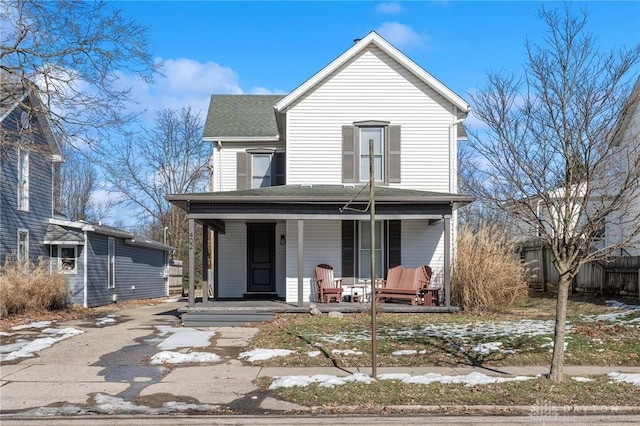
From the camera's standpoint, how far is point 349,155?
17.2 m

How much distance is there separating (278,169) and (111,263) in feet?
32.1

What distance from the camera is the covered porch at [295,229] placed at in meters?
15.0

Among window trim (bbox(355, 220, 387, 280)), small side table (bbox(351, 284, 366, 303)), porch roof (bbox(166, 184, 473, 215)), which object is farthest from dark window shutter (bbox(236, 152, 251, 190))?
small side table (bbox(351, 284, 366, 303))

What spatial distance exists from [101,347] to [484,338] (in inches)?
295

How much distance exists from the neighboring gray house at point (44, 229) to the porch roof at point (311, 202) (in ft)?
20.1

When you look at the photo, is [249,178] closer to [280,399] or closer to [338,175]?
[338,175]

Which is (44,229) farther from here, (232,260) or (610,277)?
(610,277)

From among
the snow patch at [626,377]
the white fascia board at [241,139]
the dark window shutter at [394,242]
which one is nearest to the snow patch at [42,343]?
the white fascia board at [241,139]

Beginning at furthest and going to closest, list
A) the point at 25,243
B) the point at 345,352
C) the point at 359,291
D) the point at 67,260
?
1. the point at 67,260
2. the point at 25,243
3. the point at 359,291
4. the point at 345,352

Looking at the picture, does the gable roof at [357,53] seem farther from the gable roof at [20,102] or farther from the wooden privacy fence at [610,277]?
the gable roof at [20,102]

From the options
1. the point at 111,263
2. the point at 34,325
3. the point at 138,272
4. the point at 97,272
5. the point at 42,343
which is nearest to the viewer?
the point at 42,343

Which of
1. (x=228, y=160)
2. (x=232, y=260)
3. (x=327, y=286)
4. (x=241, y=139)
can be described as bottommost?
(x=327, y=286)

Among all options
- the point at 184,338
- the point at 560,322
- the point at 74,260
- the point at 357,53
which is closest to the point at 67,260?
the point at 74,260

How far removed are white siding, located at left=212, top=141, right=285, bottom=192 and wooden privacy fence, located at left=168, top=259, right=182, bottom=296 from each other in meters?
18.3
